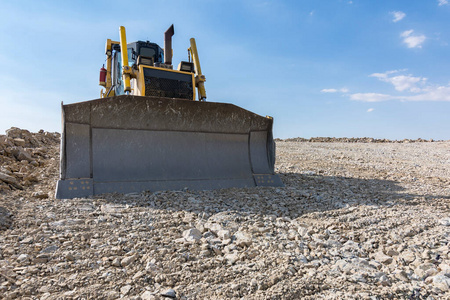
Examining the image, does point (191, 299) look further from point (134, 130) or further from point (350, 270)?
point (134, 130)

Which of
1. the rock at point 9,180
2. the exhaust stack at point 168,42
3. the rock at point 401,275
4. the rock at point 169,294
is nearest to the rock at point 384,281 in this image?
the rock at point 401,275

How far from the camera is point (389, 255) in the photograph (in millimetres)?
2299

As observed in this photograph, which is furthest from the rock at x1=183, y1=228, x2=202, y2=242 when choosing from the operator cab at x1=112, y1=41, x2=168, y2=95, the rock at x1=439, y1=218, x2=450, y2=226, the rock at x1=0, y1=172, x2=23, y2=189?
the operator cab at x1=112, y1=41, x2=168, y2=95

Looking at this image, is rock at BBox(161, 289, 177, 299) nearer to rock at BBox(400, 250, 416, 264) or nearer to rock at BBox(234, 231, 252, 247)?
rock at BBox(234, 231, 252, 247)

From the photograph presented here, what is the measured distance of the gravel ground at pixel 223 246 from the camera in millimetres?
1847

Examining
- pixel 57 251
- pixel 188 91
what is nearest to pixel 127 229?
pixel 57 251

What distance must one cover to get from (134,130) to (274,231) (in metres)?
2.53

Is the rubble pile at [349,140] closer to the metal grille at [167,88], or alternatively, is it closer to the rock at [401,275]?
the metal grille at [167,88]

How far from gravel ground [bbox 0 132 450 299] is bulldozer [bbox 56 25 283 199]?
1.24 feet

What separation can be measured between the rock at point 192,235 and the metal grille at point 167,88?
Answer: 2.94 meters

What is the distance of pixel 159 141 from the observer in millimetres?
4383

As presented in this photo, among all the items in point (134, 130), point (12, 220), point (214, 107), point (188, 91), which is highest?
point (188, 91)

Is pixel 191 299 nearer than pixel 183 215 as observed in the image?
Yes

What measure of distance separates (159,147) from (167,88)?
4.01 ft
